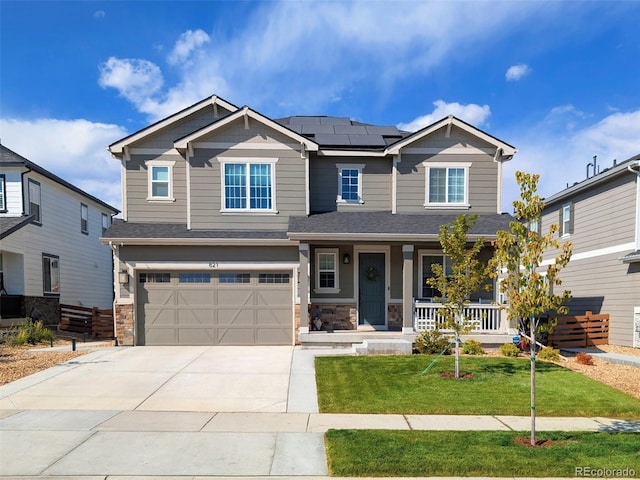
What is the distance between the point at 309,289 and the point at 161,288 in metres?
4.65

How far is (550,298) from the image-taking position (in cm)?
596

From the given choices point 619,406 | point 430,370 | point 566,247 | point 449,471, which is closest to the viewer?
point 449,471

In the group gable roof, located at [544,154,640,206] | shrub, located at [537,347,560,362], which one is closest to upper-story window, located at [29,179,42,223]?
shrub, located at [537,347,560,362]

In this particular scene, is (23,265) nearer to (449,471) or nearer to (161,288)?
(161,288)

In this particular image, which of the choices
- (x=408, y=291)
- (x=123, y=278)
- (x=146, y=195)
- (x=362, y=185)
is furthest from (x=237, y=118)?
(x=408, y=291)

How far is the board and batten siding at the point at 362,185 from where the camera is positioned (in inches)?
578

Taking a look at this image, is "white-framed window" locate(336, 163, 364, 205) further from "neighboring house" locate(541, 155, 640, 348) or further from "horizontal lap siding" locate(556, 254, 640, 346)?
"horizontal lap siding" locate(556, 254, 640, 346)

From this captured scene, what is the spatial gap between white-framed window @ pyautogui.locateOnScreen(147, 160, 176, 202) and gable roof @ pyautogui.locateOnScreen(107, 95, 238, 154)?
0.92 m

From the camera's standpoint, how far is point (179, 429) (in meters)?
6.29

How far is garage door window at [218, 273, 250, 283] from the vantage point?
1366 centimetres

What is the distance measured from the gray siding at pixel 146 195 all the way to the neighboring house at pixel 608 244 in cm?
1434

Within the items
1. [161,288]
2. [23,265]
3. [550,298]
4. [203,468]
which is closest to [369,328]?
[161,288]

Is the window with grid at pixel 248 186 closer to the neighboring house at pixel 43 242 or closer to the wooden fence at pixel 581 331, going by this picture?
the neighboring house at pixel 43 242

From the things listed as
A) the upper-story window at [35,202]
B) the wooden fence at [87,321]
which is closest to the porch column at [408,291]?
the wooden fence at [87,321]
